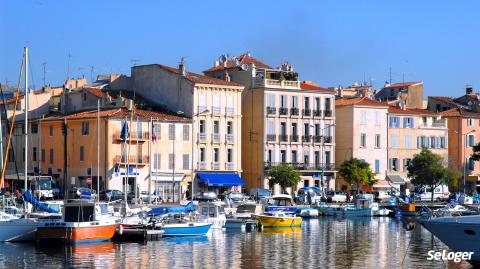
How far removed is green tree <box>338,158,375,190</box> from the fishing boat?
4693 centimetres

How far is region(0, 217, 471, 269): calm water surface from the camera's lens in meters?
49.4

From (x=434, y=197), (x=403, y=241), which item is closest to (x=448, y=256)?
(x=403, y=241)

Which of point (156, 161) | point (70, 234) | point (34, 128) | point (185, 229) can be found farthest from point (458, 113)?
point (70, 234)

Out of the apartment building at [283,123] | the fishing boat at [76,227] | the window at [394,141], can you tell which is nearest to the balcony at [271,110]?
the apartment building at [283,123]

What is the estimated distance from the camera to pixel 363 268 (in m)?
48.5

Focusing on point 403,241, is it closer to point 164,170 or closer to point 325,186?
point 164,170

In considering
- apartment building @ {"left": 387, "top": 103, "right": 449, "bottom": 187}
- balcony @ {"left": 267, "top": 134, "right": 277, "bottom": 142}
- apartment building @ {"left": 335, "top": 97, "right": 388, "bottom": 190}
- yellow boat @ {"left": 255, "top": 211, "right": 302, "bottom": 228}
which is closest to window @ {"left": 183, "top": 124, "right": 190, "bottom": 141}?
balcony @ {"left": 267, "top": 134, "right": 277, "bottom": 142}

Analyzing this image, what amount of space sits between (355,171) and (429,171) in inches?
315

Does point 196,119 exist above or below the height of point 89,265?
above

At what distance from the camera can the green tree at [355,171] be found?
102 m

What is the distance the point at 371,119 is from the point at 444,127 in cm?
1029

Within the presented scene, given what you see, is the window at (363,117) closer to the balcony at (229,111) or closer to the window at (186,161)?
the balcony at (229,111)

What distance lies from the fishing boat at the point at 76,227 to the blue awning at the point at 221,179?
35.4m

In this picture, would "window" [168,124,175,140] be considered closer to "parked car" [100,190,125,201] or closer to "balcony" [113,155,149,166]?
"balcony" [113,155,149,166]
